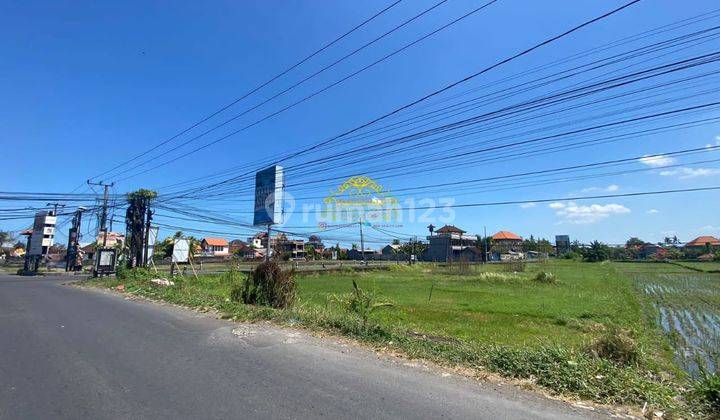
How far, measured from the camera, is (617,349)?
6.78 m

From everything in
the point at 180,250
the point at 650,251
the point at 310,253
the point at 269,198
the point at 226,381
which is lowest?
the point at 226,381

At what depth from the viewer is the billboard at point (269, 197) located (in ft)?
91.7

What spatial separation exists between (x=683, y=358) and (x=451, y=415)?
8282 mm

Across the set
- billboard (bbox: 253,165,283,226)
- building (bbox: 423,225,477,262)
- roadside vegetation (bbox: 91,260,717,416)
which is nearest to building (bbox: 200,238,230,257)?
building (bbox: 423,225,477,262)

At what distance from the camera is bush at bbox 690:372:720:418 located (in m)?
4.47

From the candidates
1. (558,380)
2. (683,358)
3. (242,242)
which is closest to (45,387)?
(558,380)

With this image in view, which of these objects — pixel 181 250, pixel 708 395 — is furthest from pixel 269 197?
pixel 708 395

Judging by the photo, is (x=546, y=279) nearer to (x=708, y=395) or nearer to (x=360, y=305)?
(x=360, y=305)

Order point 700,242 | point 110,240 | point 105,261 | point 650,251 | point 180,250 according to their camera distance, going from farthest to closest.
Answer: point 650,251 < point 700,242 < point 110,240 < point 105,261 < point 180,250

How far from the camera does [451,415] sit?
14.5 ft

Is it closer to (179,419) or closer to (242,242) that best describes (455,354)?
(179,419)

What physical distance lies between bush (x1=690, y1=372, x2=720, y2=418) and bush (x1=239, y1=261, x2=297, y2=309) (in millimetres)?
9891

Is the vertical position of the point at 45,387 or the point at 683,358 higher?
the point at 45,387

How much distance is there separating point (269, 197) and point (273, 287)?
16.5 m
